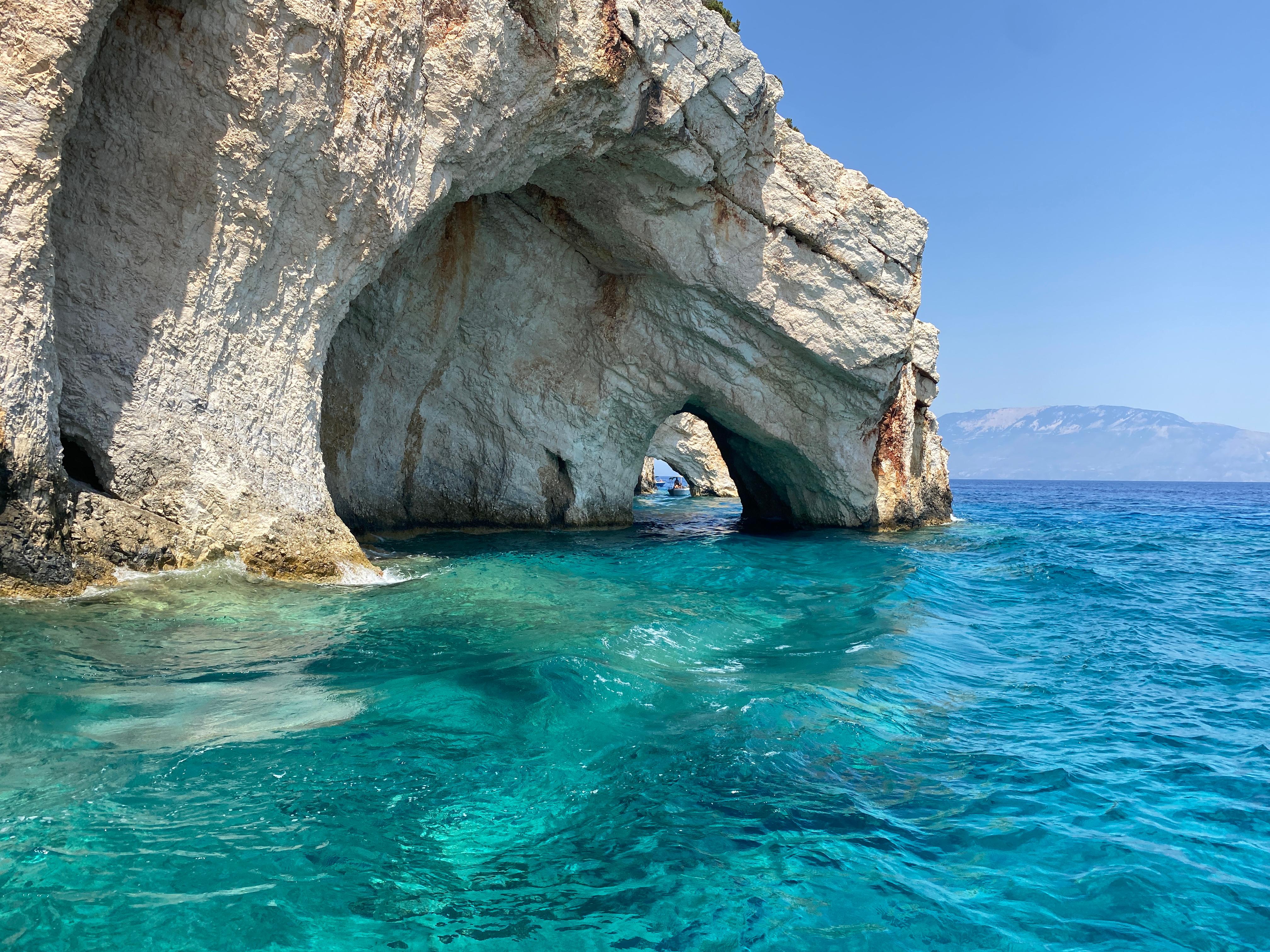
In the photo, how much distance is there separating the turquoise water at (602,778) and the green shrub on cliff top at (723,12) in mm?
10595

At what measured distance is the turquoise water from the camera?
3348mm

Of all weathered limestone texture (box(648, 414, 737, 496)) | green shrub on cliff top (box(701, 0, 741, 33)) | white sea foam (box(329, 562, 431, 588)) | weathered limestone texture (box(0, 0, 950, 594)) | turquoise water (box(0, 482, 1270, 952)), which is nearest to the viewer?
turquoise water (box(0, 482, 1270, 952))

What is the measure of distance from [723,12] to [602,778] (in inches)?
554

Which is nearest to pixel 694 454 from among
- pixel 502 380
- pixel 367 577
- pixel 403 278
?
pixel 502 380

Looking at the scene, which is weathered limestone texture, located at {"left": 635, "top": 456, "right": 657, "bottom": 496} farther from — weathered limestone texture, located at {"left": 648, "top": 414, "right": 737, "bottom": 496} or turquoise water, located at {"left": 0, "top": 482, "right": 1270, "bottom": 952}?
turquoise water, located at {"left": 0, "top": 482, "right": 1270, "bottom": 952}

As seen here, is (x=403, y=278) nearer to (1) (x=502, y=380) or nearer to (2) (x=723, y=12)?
(1) (x=502, y=380)

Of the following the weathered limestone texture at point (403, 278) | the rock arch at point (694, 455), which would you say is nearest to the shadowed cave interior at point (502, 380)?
the weathered limestone texture at point (403, 278)

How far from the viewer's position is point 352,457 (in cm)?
1521

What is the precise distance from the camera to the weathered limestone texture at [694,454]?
1522 inches

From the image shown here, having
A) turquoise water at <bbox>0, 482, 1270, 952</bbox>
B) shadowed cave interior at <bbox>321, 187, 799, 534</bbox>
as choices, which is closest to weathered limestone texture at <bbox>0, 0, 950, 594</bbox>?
shadowed cave interior at <bbox>321, 187, 799, 534</bbox>

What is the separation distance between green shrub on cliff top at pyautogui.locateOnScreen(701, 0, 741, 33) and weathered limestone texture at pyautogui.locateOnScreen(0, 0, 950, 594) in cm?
98

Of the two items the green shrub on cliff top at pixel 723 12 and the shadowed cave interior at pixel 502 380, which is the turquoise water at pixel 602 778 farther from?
the green shrub on cliff top at pixel 723 12

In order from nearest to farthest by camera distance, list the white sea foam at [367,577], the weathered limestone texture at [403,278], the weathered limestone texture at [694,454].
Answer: the weathered limestone texture at [403,278] → the white sea foam at [367,577] → the weathered limestone texture at [694,454]

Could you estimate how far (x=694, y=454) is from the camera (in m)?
40.2
